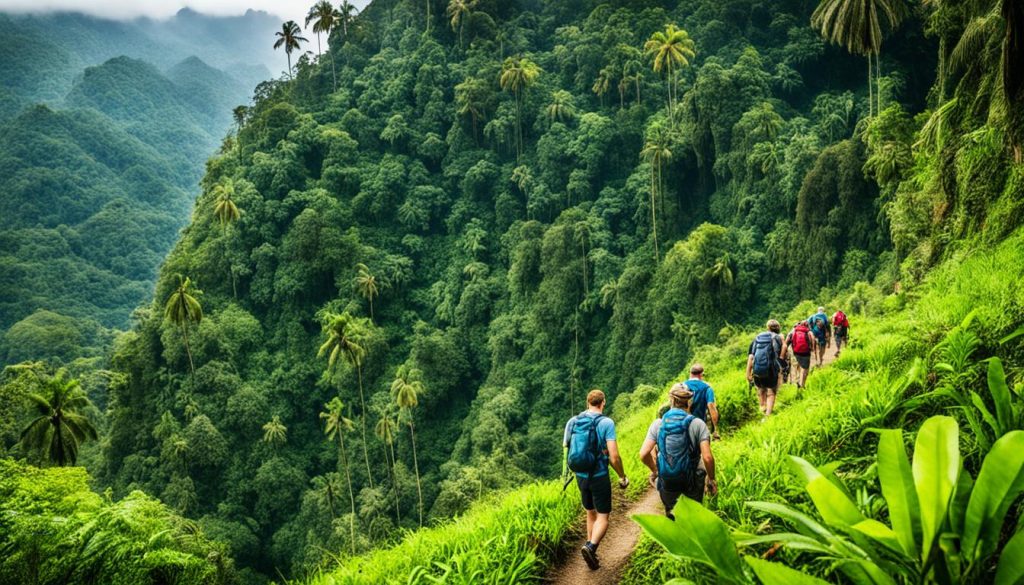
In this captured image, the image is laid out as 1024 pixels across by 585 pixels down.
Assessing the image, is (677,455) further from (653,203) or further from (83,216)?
(83,216)

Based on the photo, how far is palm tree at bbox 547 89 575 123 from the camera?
2026 inches

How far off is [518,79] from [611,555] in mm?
51810

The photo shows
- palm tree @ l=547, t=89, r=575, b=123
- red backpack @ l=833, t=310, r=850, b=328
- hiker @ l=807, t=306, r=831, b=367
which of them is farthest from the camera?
palm tree @ l=547, t=89, r=575, b=123

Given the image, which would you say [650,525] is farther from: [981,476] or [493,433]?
[493,433]

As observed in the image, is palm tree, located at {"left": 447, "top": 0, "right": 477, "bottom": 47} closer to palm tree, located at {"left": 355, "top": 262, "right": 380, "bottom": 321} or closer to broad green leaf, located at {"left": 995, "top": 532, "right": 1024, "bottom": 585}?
palm tree, located at {"left": 355, "top": 262, "right": 380, "bottom": 321}

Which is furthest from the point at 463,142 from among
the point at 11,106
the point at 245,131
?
the point at 11,106

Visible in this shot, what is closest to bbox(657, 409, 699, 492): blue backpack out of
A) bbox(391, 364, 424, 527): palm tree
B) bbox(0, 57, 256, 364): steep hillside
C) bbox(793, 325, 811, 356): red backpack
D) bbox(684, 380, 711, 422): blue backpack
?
bbox(684, 380, 711, 422): blue backpack

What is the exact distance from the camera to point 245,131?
5588 centimetres

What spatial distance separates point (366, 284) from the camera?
45.5 meters

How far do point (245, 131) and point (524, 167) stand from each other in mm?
27481

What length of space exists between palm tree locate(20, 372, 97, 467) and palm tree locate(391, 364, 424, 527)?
50.8ft

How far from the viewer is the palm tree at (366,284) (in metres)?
45.3

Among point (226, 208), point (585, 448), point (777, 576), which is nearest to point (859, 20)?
point (585, 448)

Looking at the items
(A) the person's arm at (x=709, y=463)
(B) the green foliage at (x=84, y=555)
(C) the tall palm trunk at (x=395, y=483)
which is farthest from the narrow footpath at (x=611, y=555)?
(C) the tall palm trunk at (x=395, y=483)
